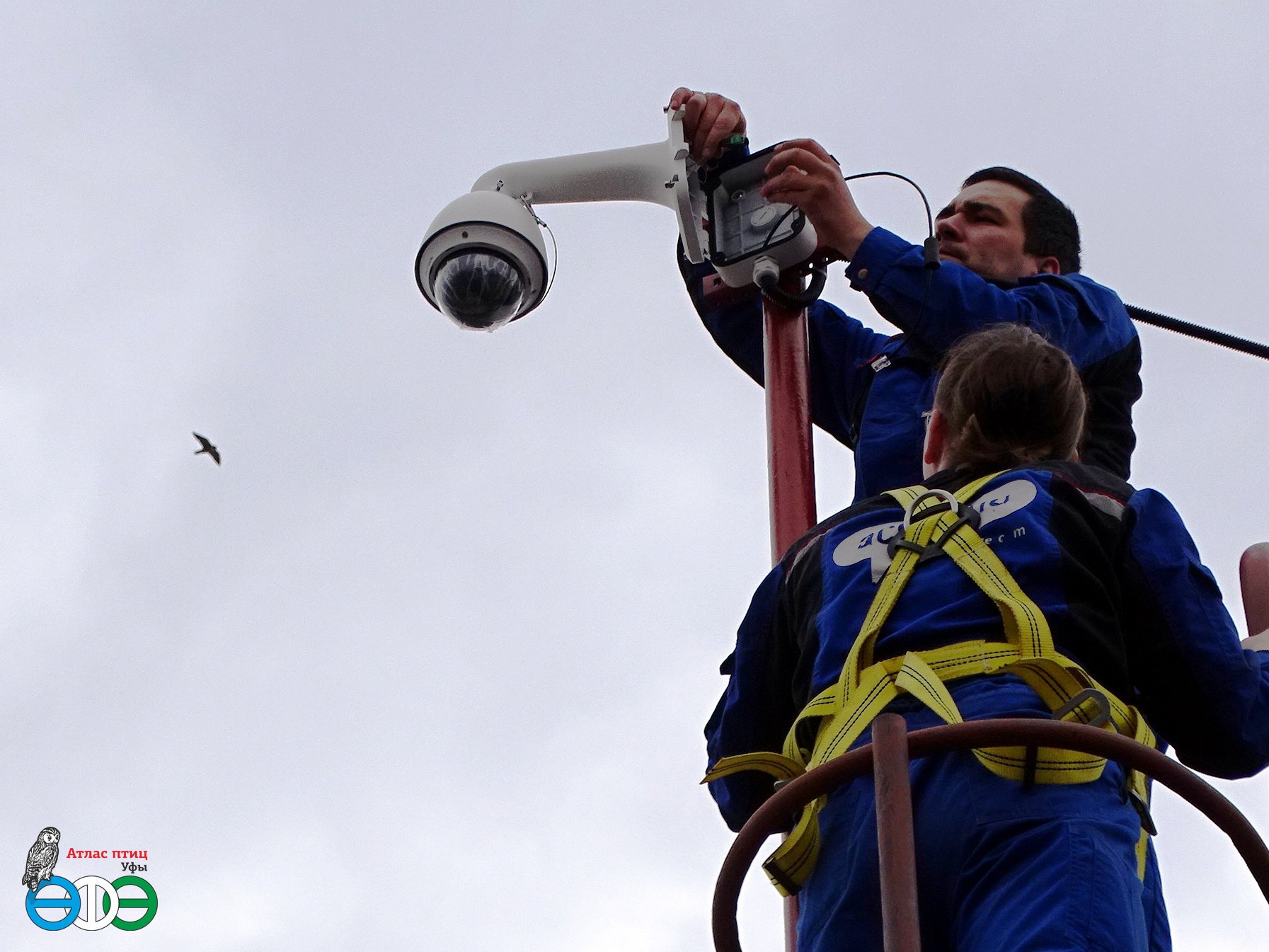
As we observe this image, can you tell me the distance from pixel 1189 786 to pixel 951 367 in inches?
46.5

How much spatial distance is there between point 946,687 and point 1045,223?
2704 mm

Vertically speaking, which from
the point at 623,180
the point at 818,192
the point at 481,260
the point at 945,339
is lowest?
the point at 945,339

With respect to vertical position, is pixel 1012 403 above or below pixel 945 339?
below

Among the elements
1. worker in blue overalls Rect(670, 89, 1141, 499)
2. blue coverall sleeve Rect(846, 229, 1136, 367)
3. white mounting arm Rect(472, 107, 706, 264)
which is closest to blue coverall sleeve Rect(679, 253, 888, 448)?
worker in blue overalls Rect(670, 89, 1141, 499)

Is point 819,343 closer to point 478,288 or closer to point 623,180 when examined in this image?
point 623,180

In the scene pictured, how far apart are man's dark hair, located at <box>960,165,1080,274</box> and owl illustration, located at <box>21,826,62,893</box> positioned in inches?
338

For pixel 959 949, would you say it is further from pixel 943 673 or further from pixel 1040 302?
pixel 1040 302

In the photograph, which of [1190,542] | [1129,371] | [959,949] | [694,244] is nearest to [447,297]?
[694,244]

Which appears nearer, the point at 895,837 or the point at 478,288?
the point at 895,837

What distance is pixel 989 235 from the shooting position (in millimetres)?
5105

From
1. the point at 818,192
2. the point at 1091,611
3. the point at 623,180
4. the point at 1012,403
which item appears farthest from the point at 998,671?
the point at 623,180

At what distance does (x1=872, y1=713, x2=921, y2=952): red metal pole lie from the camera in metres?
2.16

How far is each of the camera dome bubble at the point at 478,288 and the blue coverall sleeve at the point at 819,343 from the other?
58 cm

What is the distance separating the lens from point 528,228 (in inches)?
196
